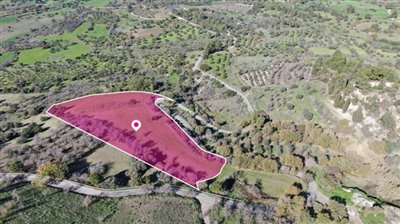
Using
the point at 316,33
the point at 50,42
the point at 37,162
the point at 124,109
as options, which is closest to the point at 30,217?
the point at 37,162

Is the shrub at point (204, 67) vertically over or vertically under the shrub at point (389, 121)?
under

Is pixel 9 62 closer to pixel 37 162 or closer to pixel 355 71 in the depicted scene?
pixel 37 162

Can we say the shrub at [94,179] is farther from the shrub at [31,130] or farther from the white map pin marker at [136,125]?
the shrub at [31,130]

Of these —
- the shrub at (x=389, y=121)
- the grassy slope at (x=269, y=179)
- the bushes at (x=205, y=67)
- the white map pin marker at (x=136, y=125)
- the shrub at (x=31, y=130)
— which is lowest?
the bushes at (x=205, y=67)

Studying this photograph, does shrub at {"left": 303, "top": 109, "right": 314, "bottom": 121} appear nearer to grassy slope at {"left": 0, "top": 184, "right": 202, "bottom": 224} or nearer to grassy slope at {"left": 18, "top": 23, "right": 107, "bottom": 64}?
grassy slope at {"left": 0, "top": 184, "right": 202, "bottom": 224}

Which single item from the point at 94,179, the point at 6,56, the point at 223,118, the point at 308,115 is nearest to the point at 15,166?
the point at 94,179

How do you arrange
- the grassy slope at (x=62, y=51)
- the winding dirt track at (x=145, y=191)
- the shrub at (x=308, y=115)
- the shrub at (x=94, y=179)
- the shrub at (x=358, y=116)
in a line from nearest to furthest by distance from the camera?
the winding dirt track at (x=145, y=191) → the shrub at (x=94, y=179) → the shrub at (x=358, y=116) → the shrub at (x=308, y=115) → the grassy slope at (x=62, y=51)

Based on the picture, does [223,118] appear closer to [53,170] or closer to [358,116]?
[358,116]

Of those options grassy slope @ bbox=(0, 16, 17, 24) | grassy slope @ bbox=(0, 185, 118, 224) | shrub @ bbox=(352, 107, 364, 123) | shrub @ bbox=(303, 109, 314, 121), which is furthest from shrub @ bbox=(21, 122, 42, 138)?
grassy slope @ bbox=(0, 16, 17, 24)

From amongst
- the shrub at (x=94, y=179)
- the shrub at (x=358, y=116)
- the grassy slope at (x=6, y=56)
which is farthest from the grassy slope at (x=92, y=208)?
the grassy slope at (x=6, y=56)
